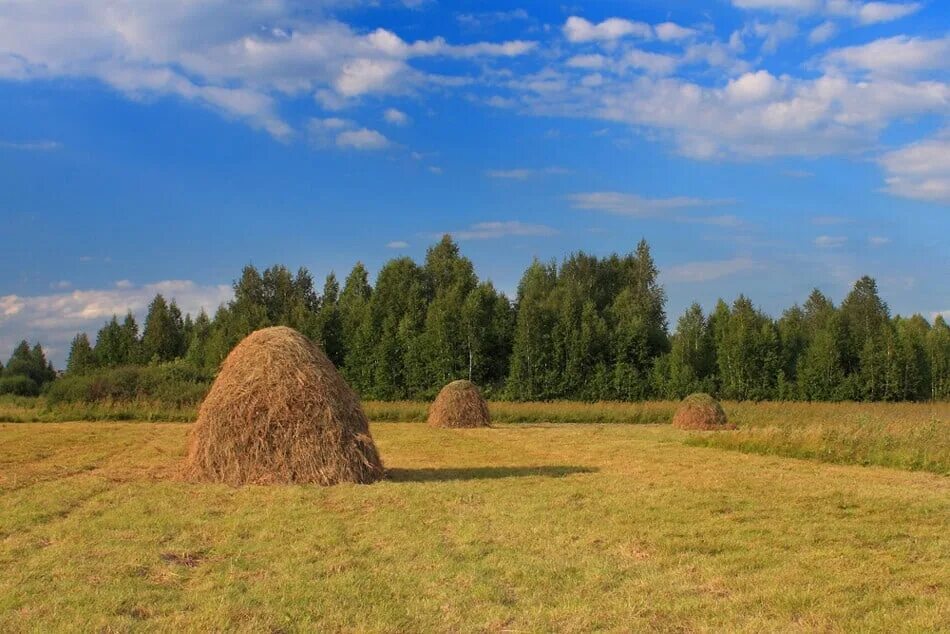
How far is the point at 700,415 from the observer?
29.3 m

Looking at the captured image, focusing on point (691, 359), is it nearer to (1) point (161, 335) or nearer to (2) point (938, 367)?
(2) point (938, 367)

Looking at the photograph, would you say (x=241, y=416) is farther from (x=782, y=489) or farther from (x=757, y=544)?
(x=782, y=489)

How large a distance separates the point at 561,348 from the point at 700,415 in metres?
25.2

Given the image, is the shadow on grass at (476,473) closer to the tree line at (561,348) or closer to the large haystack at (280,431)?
the large haystack at (280,431)

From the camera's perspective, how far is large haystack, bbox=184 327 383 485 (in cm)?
1260

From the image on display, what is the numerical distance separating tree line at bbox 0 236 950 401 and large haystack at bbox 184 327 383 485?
33249mm

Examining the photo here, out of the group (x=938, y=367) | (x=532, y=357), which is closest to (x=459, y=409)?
(x=532, y=357)

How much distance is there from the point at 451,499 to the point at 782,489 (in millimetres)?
5691

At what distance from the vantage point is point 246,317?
195 feet

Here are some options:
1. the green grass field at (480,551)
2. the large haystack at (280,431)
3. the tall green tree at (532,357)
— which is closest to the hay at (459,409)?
the green grass field at (480,551)

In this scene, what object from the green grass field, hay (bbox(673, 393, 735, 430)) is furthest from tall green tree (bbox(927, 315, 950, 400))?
the green grass field

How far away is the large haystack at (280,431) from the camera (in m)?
12.6

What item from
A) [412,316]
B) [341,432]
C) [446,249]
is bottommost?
[341,432]

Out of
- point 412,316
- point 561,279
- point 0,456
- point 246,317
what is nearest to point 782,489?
point 0,456
